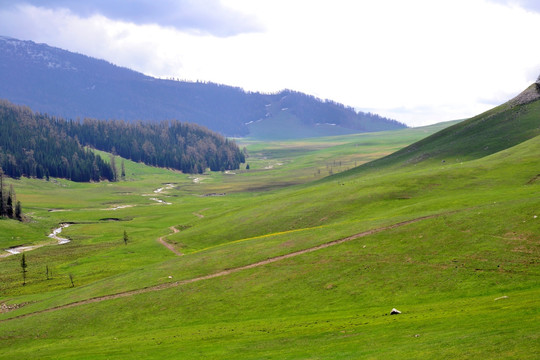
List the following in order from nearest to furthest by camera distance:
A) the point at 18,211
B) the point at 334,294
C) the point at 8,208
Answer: the point at 334,294, the point at 8,208, the point at 18,211

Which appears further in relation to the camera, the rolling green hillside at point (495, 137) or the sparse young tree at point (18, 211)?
the sparse young tree at point (18, 211)

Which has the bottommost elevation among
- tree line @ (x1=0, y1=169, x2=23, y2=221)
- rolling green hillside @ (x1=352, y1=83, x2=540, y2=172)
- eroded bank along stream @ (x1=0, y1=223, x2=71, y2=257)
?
eroded bank along stream @ (x1=0, y1=223, x2=71, y2=257)

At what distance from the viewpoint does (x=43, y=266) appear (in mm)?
111688

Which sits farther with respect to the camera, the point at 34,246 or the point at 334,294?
the point at 34,246

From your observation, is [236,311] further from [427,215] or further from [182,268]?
[427,215]

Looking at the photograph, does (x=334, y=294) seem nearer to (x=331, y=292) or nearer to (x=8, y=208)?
(x=331, y=292)

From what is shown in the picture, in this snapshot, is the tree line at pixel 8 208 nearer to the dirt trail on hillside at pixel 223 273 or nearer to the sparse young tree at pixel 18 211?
the sparse young tree at pixel 18 211

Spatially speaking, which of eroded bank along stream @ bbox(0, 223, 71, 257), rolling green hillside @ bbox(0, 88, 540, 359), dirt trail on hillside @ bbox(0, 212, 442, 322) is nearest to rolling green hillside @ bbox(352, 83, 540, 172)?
rolling green hillside @ bbox(0, 88, 540, 359)

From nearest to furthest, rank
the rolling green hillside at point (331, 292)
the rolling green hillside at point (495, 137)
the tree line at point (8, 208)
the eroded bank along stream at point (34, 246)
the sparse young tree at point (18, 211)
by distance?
1. the rolling green hillside at point (331, 292)
2. the eroded bank along stream at point (34, 246)
3. the rolling green hillside at point (495, 137)
4. the tree line at point (8, 208)
5. the sparse young tree at point (18, 211)

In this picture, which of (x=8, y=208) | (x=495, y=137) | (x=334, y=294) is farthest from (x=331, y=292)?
(x=8, y=208)

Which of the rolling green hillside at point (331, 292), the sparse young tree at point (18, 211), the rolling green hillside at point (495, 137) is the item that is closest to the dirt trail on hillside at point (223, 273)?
the rolling green hillside at point (331, 292)

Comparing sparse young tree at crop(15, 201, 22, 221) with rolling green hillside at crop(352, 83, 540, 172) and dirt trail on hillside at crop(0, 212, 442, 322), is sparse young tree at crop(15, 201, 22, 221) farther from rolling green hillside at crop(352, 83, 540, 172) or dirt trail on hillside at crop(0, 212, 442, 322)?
rolling green hillside at crop(352, 83, 540, 172)

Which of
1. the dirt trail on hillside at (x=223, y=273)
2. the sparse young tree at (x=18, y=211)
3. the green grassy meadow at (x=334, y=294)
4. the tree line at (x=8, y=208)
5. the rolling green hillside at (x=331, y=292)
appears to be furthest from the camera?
the sparse young tree at (x=18, y=211)

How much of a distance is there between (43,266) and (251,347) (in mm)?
82519
